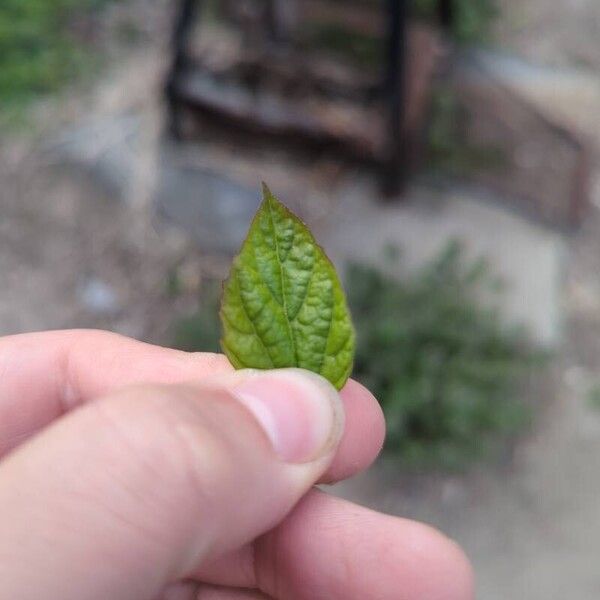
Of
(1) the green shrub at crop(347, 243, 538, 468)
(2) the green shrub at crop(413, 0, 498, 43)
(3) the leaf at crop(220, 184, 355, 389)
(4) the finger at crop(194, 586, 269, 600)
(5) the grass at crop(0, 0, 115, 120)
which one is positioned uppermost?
(3) the leaf at crop(220, 184, 355, 389)

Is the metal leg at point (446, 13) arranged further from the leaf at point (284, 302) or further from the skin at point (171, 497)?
the leaf at point (284, 302)

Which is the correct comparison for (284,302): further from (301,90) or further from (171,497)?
(301,90)

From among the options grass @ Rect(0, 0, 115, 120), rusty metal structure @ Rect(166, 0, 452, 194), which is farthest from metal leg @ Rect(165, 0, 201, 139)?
grass @ Rect(0, 0, 115, 120)

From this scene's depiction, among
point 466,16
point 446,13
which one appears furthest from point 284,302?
point 466,16

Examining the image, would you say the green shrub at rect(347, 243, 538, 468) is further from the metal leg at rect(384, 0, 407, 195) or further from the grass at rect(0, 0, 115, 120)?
the grass at rect(0, 0, 115, 120)

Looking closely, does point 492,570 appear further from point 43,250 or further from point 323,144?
point 43,250

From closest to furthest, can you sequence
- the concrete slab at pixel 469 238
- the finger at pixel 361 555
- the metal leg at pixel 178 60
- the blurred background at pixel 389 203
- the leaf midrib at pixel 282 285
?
1. the leaf midrib at pixel 282 285
2. the finger at pixel 361 555
3. the blurred background at pixel 389 203
4. the concrete slab at pixel 469 238
5. the metal leg at pixel 178 60

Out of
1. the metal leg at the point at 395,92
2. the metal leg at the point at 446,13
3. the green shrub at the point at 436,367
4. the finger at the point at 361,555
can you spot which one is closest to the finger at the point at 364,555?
the finger at the point at 361,555
